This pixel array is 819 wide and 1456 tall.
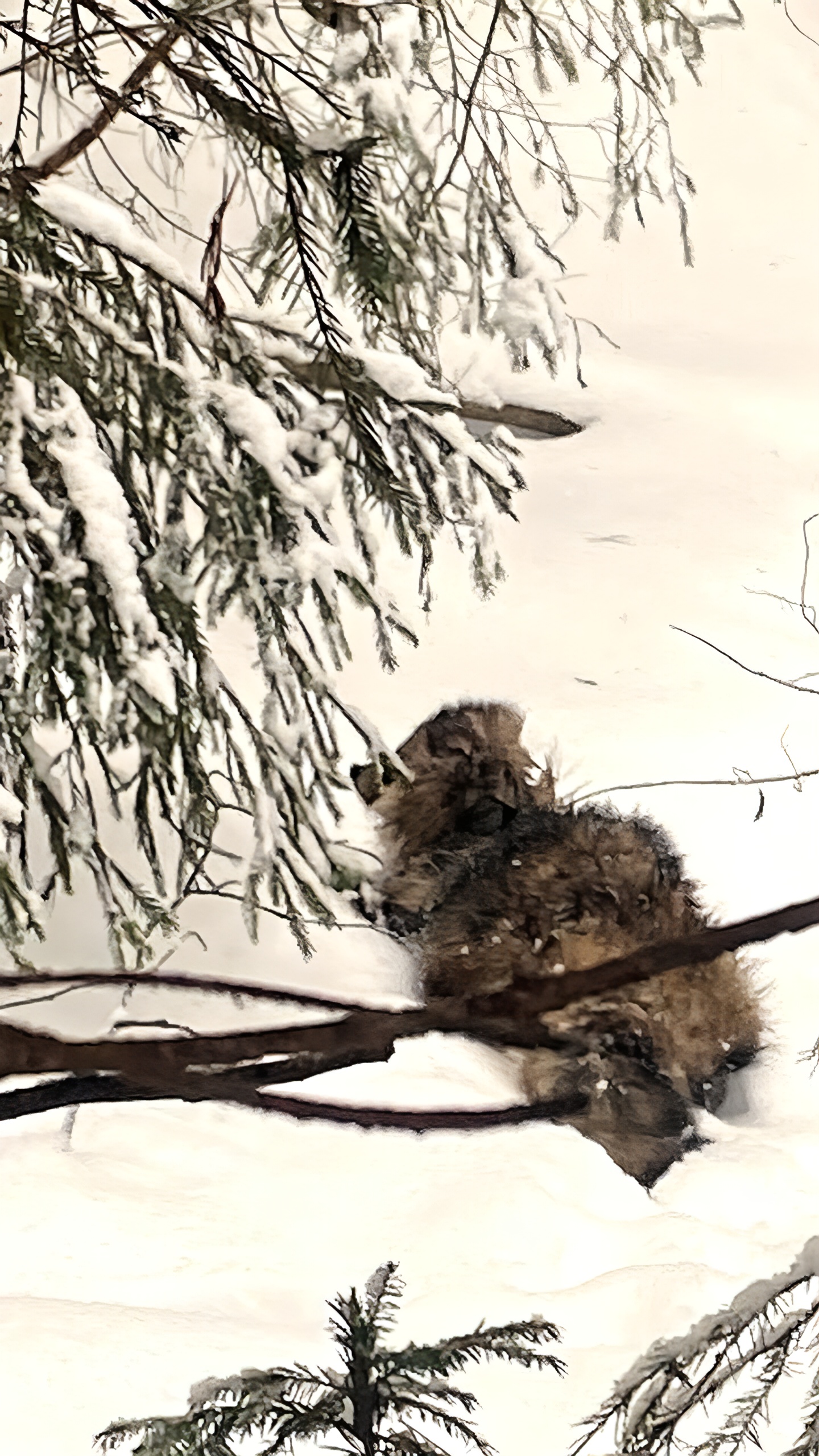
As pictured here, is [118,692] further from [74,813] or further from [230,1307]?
[230,1307]

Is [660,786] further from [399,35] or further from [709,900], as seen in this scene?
[399,35]

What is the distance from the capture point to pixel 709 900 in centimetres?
187

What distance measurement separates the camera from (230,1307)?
1.42 metres

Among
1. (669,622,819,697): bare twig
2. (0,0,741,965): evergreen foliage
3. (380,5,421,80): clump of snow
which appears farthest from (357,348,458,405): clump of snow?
(669,622,819,697): bare twig

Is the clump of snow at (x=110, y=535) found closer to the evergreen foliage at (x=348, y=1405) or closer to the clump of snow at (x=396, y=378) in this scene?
the clump of snow at (x=396, y=378)

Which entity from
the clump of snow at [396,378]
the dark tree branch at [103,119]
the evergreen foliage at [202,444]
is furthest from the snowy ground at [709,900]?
the dark tree branch at [103,119]

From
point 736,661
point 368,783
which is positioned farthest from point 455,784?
point 736,661

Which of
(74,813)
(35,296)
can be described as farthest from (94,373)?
(74,813)

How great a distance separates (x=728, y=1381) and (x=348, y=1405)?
548 mm

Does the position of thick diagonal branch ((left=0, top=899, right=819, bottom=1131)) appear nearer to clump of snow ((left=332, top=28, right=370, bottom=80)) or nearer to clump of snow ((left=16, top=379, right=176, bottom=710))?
clump of snow ((left=16, top=379, right=176, bottom=710))

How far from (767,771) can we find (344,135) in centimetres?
132

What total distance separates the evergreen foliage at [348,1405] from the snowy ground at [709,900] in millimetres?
49

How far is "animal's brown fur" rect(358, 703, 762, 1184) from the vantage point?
69.7 inches

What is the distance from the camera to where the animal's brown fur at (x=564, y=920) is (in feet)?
5.81
